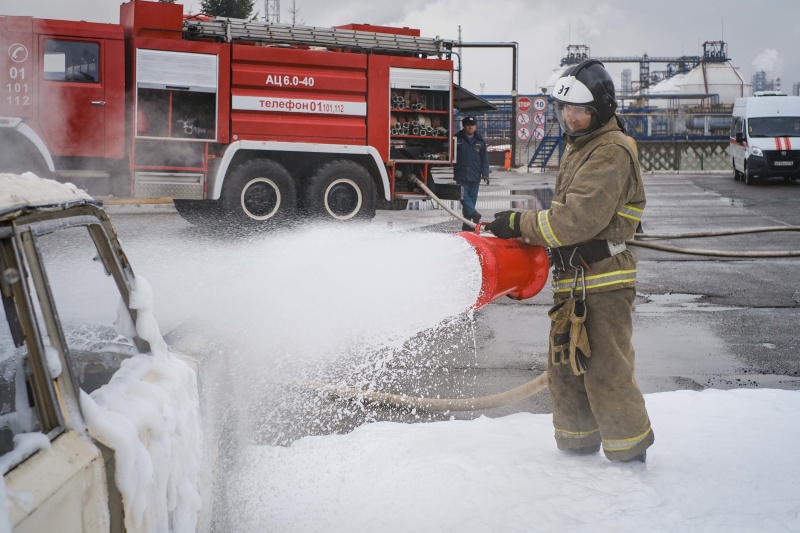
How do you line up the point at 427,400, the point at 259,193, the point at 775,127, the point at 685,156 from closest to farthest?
1. the point at 427,400
2. the point at 259,193
3. the point at 775,127
4. the point at 685,156

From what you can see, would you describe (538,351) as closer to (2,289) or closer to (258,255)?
(258,255)

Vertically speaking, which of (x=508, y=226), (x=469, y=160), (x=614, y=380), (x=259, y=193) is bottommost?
(x=614, y=380)

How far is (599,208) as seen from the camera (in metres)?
3.39

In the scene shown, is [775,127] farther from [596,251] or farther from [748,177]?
[596,251]

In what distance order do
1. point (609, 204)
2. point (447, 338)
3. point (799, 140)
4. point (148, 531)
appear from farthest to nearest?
point (799, 140) → point (447, 338) → point (609, 204) → point (148, 531)

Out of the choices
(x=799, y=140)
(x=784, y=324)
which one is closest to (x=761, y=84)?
(x=799, y=140)

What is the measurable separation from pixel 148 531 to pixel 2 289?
635 mm

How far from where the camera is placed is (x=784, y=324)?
23.3ft

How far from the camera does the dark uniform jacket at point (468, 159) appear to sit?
552 inches

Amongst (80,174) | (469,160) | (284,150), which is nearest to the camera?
(80,174)

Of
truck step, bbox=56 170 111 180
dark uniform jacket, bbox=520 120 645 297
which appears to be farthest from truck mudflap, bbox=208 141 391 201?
dark uniform jacket, bbox=520 120 645 297

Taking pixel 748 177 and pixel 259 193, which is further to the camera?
pixel 748 177

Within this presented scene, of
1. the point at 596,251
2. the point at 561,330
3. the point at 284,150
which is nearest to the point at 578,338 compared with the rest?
the point at 561,330

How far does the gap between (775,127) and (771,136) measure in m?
0.26
